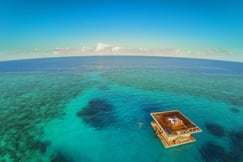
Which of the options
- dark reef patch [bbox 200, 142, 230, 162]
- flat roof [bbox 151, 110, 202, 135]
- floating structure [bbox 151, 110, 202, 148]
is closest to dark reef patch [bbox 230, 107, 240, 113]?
dark reef patch [bbox 200, 142, 230, 162]

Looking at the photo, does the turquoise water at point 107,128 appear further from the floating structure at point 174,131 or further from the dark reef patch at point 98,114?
the floating structure at point 174,131

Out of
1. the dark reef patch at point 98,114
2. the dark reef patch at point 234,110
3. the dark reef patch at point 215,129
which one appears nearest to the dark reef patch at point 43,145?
the dark reef patch at point 98,114

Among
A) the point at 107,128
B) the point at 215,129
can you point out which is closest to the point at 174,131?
the point at 215,129

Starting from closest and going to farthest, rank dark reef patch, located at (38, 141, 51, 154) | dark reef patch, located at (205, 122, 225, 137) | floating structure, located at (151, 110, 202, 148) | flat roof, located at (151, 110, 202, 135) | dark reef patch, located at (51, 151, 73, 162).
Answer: dark reef patch, located at (51, 151, 73, 162), dark reef patch, located at (38, 141, 51, 154), floating structure, located at (151, 110, 202, 148), flat roof, located at (151, 110, 202, 135), dark reef patch, located at (205, 122, 225, 137)

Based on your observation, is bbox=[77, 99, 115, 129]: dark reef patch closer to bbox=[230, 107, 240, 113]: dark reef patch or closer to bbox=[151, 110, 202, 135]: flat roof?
bbox=[151, 110, 202, 135]: flat roof

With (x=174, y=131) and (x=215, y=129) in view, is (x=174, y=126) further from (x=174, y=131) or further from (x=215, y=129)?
(x=215, y=129)
